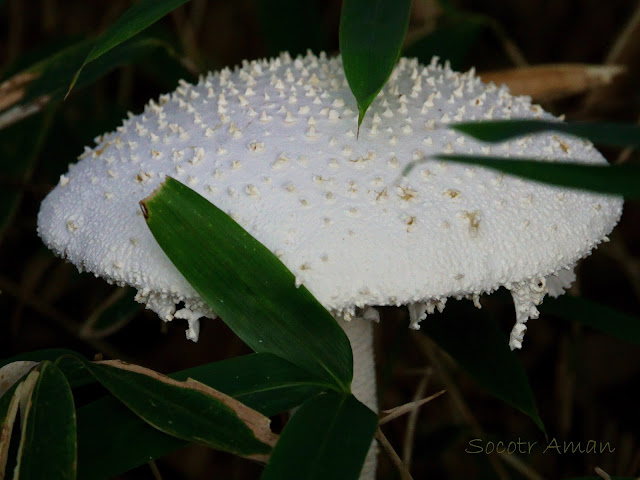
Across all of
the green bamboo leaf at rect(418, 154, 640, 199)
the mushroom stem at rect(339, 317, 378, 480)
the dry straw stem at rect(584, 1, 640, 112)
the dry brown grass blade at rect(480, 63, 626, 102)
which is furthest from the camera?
the dry straw stem at rect(584, 1, 640, 112)

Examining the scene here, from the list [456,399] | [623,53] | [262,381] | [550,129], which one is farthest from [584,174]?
[623,53]

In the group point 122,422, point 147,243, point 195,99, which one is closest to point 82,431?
point 122,422

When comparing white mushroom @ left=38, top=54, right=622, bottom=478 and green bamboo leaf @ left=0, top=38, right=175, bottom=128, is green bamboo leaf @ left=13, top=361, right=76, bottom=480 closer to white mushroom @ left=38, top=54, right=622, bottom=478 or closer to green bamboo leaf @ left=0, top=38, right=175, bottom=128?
white mushroom @ left=38, top=54, right=622, bottom=478

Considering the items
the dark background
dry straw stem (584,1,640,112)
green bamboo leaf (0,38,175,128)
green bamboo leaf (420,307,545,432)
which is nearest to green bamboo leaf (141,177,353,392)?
green bamboo leaf (420,307,545,432)

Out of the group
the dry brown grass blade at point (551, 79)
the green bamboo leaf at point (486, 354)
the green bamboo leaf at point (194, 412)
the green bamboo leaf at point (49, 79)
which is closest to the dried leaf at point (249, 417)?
the green bamboo leaf at point (194, 412)

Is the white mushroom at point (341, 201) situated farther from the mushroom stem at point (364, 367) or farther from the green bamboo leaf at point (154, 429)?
the mushroom stem at point (364, 367)

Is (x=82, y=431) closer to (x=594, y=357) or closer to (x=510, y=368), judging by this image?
(x=510, y=368)
